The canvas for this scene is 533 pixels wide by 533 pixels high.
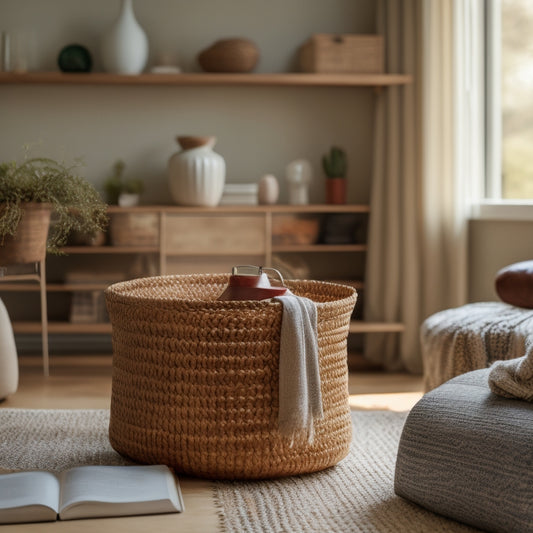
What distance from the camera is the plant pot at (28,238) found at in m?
3.13

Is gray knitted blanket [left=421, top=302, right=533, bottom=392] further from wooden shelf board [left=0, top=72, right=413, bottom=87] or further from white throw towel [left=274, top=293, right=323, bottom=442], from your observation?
wooden shelf board [left=0, top=72, right=413, bottom=87]

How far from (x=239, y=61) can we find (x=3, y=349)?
1702 millimetres

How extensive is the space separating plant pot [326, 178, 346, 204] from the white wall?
0.74ft

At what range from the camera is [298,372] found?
200 centimetres

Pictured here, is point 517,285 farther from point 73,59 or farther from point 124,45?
point 73,59

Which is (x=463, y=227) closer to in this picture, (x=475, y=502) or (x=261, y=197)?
(x=261, y=197)

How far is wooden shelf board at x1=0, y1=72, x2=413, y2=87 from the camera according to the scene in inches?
146

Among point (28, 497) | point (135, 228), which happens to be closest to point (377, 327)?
point (135, 228)

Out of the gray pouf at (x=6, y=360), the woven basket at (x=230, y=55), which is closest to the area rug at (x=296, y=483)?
the gray pouf at (x=6, y=360)

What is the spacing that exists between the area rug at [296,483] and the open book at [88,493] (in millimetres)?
144

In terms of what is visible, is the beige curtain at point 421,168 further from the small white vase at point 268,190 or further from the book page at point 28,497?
the book page at point 28,497

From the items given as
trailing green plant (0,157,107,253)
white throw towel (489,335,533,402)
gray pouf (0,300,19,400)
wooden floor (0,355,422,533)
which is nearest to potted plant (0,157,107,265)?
trailing green plant (0,157,107,253)

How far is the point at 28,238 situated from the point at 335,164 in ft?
4.87

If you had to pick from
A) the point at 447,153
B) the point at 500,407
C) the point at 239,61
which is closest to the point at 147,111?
the point at 239,61
